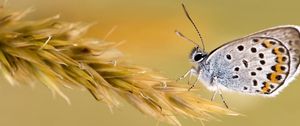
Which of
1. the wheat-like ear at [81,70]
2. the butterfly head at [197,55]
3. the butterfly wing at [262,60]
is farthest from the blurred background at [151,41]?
the wheat-like ear at [81,70]

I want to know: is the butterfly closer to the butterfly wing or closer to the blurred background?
the butterfly wing

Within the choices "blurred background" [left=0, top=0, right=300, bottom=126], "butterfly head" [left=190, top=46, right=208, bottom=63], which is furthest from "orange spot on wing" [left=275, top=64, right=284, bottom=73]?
"blurred background" [left=0, top=0, right=300, bottom=126]

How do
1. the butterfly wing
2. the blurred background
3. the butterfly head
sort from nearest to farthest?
1. the butterfly wing
2. the butterfly head
3. the blurred background

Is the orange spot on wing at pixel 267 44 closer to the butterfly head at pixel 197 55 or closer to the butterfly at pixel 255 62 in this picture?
the butterfly at pixel 255 62

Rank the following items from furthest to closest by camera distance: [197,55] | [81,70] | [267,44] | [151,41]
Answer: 1. [151,41]
2. [197,55]
3. [267,44]
4. [81,70]

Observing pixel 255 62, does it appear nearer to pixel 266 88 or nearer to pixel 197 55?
pixel 266 88

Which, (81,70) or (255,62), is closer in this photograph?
(81,70)

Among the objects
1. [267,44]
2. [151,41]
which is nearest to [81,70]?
[267,44]
